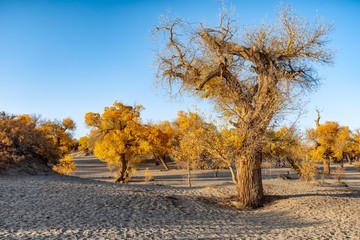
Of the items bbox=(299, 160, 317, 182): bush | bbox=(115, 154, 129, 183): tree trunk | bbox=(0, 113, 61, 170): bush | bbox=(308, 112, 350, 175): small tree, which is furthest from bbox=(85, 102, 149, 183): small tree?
bbox=(308, 112, 350, 175): small tree

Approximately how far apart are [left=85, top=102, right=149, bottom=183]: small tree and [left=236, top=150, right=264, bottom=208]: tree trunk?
17.1 meters

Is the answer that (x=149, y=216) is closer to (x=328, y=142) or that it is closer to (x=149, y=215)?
(x=149, y=215)

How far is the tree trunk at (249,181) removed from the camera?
17.1 m

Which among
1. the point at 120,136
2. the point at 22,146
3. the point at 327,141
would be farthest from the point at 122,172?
the point at 327,141

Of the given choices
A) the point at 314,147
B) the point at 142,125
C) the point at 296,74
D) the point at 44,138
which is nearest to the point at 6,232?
the point at 296,74

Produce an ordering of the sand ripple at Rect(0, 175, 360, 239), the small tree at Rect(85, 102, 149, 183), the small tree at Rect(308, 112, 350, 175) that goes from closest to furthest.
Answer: the sand ripple at Rect(0, 175, 360, 239)
the small tree at Rect(85, 102, 149, 183)
the small tree at Rect(308, 112, 350, 175)

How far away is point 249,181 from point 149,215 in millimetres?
6003

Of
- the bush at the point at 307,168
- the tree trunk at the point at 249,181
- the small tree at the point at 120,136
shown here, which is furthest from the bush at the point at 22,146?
the bush at the point at 307,168

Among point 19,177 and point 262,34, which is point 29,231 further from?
point 262,34

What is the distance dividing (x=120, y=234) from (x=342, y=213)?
30.9 feet

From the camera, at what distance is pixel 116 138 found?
3309 cm

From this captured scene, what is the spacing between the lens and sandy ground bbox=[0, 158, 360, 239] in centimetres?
1052

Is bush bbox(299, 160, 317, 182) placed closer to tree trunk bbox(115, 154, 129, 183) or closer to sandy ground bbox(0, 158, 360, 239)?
sandy ground bbox(0, 158, 360, 239)

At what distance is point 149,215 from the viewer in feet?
43.2
